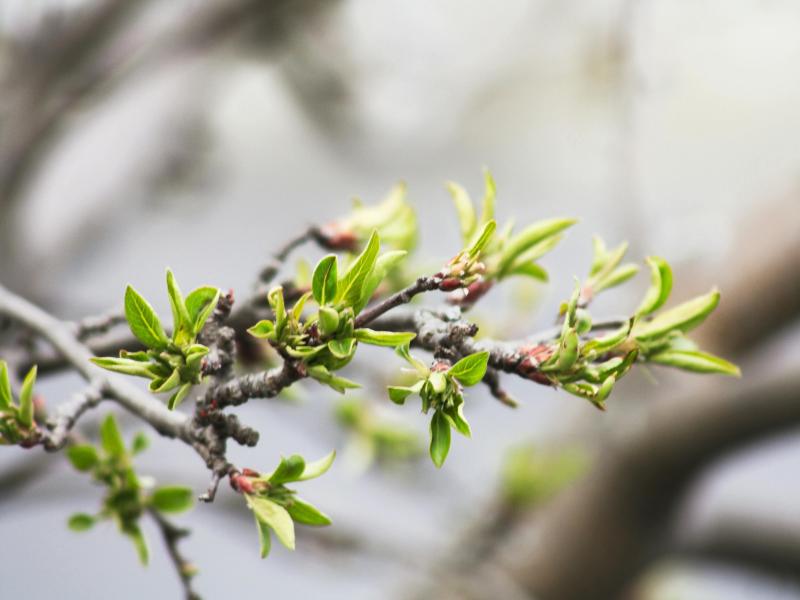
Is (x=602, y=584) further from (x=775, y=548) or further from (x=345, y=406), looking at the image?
(x=345, y=406)

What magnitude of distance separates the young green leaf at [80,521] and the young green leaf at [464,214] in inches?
7.3

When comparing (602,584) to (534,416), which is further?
(534,416)

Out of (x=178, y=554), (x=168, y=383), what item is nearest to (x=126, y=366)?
(x=168, y=383)

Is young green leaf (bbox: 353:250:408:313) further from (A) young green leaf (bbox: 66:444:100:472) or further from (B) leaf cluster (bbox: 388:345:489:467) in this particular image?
(A) young green leaf (bbox: 66:444:100:472)

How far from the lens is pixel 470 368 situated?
0.23 metres

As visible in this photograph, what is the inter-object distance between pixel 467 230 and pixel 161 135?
949 millimetres

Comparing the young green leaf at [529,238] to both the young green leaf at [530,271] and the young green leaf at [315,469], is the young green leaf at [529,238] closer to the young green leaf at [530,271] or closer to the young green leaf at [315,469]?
the young green leaf at [530,271]

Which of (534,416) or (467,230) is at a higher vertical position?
(534,416)

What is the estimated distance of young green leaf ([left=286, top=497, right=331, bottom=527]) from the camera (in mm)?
251

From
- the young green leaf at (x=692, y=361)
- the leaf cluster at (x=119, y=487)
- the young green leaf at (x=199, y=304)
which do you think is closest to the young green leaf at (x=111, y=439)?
the leaf cluster at (x=119, y=487)

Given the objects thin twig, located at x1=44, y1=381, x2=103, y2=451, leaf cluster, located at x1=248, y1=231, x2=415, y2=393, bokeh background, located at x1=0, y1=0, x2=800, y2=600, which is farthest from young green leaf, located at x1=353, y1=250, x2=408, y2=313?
bokeh background, located at x1=0, y1=0, x2=800, y2=600

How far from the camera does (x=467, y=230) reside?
1.03 ft

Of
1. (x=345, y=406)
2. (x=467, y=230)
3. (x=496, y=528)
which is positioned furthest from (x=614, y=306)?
(x=467, y=230)

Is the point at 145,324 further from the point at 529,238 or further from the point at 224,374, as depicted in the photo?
the point at 529,238
